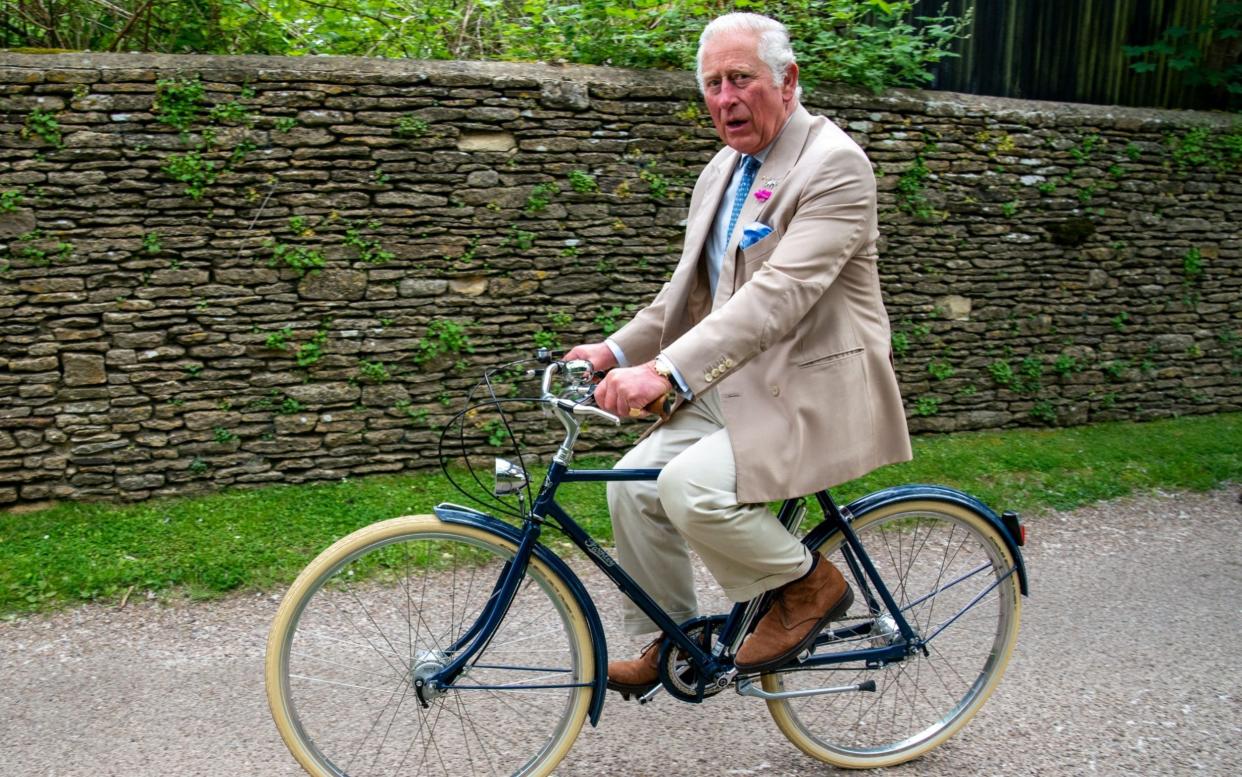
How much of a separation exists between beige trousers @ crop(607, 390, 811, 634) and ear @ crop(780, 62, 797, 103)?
2.87 feet

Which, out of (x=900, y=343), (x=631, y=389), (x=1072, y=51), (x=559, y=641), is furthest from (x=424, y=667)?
(x=1072, y=51)

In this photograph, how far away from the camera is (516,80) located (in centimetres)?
612

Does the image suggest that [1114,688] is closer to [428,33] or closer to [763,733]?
[763,733]

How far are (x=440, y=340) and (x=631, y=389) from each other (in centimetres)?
369

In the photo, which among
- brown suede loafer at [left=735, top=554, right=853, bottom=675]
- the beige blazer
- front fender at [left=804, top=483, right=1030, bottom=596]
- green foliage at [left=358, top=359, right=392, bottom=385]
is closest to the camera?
the beige blazer

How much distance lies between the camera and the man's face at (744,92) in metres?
2.94

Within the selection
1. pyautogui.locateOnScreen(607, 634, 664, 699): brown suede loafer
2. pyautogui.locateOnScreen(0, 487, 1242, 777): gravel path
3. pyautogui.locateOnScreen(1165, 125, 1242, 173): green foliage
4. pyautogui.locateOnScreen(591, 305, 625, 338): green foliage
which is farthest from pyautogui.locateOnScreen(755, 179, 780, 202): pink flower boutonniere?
pyautogui.locateOnScreen(1165, 125, 1242, 173): green foliage

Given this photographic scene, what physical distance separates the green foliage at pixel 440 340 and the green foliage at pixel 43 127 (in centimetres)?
212

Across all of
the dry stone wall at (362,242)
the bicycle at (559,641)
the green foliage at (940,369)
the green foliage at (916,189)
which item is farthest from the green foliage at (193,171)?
the green foliage at (940,369)

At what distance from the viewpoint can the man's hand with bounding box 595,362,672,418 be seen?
270 cm

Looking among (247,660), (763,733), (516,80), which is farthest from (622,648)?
(516,80)

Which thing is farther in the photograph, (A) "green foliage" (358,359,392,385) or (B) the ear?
(A) "green foliage" (358,359,392,385)

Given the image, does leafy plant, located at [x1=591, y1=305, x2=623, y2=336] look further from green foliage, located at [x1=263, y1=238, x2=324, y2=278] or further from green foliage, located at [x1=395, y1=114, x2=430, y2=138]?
green foliage, located at [x1=263, y1=238, x2=324, y2=278]

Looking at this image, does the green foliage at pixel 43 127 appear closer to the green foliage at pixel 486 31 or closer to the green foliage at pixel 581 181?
the green foliage at pixel 486 31
